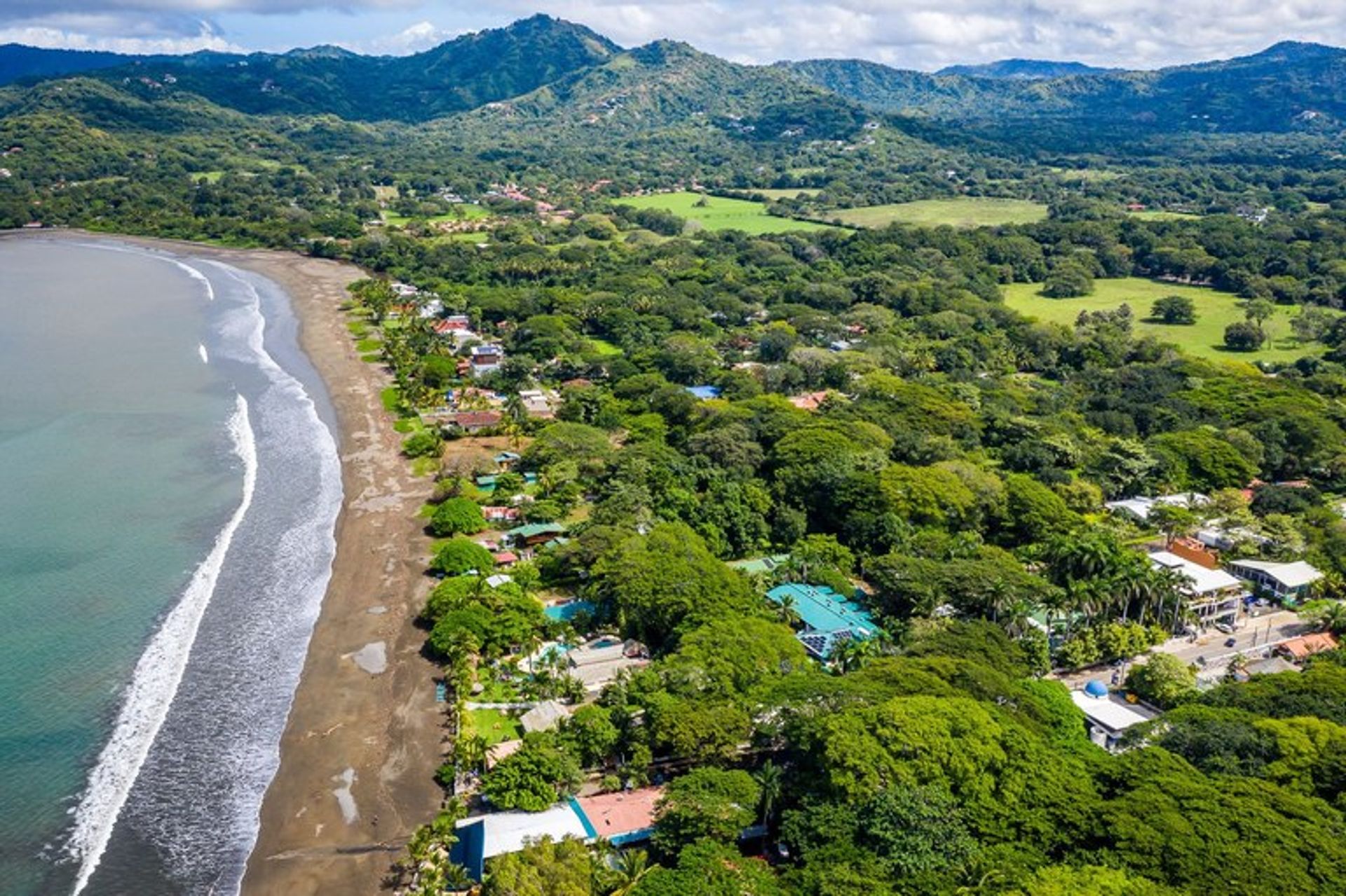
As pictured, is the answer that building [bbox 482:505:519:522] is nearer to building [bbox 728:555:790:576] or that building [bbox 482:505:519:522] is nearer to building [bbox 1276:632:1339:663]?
building [bbox 728:555:790:576]

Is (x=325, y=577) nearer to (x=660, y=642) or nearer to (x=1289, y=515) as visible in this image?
(x=660, y=642)

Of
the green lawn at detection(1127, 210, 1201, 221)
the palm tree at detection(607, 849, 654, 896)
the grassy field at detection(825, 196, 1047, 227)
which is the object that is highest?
the green lawn at detection(1127, 210, 1201, 221)

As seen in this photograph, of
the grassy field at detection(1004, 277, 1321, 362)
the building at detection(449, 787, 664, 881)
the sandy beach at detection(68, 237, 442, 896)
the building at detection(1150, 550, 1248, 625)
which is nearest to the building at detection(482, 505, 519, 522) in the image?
the sandy beach at detection(68, 237, 442, 896)

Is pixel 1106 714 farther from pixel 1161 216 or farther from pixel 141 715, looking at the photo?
pixel 1161 216

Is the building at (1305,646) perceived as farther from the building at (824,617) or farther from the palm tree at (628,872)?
the palm tree at (628,872)

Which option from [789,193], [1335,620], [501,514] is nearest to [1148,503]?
[1335,620]

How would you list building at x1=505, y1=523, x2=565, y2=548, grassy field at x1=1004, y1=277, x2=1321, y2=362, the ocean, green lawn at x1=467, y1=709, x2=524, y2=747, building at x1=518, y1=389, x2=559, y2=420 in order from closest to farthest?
1. the ocean
2. green lawn at x1=467, y1=709, x2=524, y2=747
3. building at x1=505, y1=523, x2=565, y2=548
4. building at x1=518, y1=389, x2=559, y2=420
5. grassy field at x1=1004, y1=277, x2=1321, y2=362
